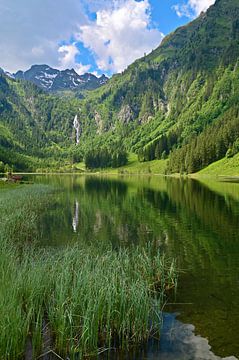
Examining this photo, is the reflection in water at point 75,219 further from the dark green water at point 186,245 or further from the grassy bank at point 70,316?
the grassy bank at point 70,316

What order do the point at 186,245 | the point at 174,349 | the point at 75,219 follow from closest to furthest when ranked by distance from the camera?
the point at 174,349, the point at 186,245, the point at 75,219

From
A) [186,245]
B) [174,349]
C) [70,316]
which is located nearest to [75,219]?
[186,245]

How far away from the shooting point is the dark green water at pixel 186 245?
15085 mm

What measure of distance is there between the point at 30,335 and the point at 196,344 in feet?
24.6

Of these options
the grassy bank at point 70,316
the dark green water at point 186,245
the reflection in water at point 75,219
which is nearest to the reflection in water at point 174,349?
the dark green water at point 186,245

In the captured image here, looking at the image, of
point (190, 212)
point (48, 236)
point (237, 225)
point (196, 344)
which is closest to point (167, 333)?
point (196, 344)

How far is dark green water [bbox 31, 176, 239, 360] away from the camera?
49.5 ft

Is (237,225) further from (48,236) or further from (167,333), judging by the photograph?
(167,333)

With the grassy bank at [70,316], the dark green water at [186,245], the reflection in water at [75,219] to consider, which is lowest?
the reflection in water at [75,219]

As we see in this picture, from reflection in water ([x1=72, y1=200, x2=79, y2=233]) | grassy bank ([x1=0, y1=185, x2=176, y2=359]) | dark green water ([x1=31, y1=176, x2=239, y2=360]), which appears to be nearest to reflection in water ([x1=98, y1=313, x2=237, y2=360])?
dark green water ([x1=31, y1=176, x2=239, y2=360])

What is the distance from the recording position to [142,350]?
14227mm

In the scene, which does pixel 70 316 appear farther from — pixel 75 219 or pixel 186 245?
pixel 75 219

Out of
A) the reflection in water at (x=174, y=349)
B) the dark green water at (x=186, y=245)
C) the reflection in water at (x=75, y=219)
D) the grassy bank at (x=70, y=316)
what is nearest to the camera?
the grassy bank at (x=70, y=316)

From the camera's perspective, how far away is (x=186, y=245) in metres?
34.7
